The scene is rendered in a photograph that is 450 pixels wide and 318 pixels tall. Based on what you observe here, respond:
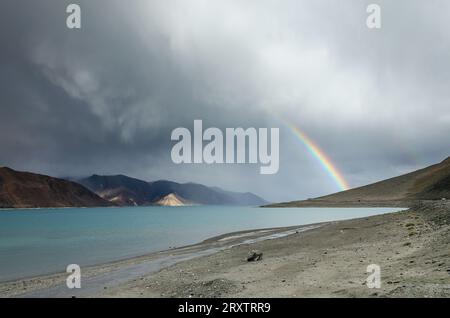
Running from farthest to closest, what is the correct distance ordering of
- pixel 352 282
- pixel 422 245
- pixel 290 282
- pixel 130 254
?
pixel 130 254 < pixel 422 245 < pixel 290 282 < pixel 352 282

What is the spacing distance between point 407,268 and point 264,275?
6.24m

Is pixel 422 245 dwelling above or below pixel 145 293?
above

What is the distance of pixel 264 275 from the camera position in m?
17.5

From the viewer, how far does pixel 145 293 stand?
51.7 ft

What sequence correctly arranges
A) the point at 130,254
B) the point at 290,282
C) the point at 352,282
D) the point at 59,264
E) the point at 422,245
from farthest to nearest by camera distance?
the point at 130,254 → the point at 59,264 → the point at 422,245 → the point at 290,282 → the point at 352,282

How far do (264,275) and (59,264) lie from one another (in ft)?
69.8
